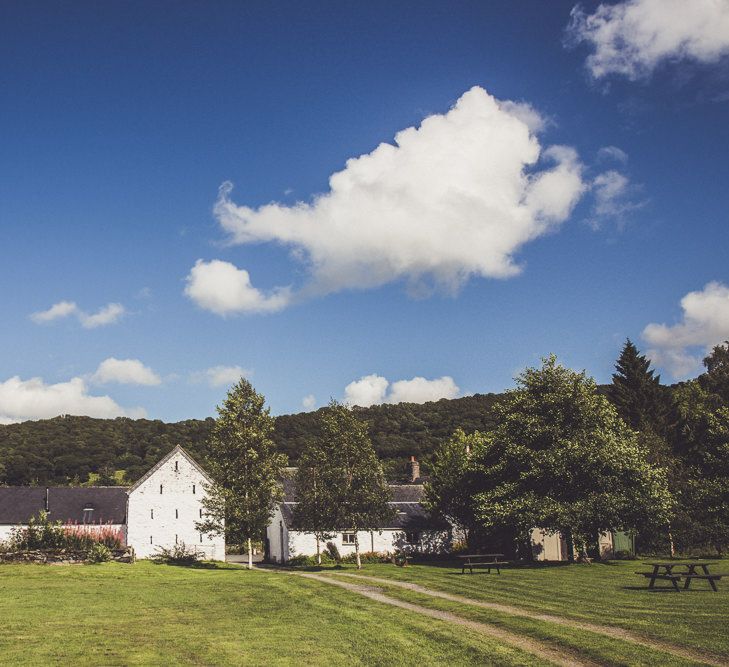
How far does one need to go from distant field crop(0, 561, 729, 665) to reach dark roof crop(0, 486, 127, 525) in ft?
120

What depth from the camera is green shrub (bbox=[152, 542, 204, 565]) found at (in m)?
57.1

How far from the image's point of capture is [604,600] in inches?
880

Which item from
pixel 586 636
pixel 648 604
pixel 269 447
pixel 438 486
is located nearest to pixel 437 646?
pixel 586 636

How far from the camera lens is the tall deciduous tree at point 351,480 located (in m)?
45.5

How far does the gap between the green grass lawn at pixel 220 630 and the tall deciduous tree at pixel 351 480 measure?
54.4 feet

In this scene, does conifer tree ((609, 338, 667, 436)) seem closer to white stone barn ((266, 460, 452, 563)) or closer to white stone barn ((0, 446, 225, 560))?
white stone barn ((266, 460, 452, 563))

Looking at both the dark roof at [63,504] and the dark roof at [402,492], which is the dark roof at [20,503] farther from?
the dark roof at [402,492]

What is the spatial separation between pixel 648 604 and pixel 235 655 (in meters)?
14.1

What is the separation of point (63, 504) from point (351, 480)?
3661 centimetres

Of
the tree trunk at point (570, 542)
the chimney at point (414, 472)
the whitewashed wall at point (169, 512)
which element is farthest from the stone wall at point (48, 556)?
the chimney at point (414, 472)

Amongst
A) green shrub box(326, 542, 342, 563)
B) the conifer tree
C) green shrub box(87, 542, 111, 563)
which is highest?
the conifer tree

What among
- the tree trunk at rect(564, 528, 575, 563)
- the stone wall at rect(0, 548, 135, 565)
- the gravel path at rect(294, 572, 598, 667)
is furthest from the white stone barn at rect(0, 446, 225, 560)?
the gravel path at rect(294, 572, 598, 667)

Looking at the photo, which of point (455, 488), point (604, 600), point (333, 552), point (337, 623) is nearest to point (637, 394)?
point (455, 488)

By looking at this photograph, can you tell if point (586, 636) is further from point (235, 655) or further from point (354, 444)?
point (354, 444)
